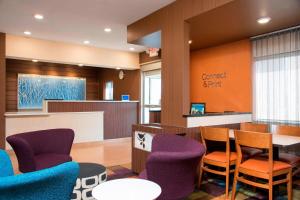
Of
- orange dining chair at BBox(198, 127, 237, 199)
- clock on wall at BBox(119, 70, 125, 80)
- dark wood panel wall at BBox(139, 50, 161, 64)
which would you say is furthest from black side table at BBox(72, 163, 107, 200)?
clock on wall at BBox(119, 70, 125, 80)

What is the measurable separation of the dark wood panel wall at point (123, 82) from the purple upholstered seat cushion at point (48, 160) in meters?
4.29

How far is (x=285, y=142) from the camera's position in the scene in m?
2.67

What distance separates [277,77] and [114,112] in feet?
14.1

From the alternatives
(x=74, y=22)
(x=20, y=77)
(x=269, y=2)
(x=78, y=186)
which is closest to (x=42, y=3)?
(x=74, y=22)

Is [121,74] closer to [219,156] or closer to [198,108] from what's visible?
[198,108]

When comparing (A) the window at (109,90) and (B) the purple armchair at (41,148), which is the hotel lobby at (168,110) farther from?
(A) the window at (109,90)

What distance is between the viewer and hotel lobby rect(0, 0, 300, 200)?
2092 mm

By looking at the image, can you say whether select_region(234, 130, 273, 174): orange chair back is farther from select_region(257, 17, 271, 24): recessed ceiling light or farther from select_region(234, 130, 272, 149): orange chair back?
select_region(257, 17, 271, 24): recessed ceiling light

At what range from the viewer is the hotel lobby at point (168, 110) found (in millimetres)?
2092

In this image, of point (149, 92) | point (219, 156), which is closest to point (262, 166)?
point (219, 156)

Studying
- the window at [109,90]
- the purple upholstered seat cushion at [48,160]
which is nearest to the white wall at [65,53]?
the window at [109,90]

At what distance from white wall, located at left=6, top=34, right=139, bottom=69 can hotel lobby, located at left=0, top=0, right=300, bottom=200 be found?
0.09 feet

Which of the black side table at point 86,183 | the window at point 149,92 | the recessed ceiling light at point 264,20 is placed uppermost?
the recessed ceiling light at point 264,20

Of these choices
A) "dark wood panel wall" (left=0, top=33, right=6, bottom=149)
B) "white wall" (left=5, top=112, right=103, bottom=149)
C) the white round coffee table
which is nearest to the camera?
the white round coffee table
